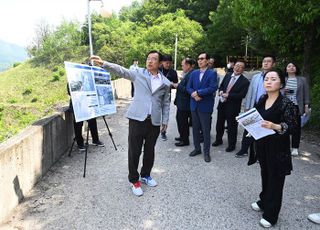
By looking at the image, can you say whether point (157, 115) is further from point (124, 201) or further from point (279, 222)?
point (279, 222)

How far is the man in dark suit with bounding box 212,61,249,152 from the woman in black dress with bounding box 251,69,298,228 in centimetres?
234

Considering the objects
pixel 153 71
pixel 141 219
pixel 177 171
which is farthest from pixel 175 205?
pixel 153 71

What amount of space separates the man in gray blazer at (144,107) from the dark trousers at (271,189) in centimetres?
150

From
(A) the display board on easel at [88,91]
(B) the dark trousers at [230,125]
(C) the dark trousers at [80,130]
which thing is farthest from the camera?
(B) the dark trousers at [230,125]

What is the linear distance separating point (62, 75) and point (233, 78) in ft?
148

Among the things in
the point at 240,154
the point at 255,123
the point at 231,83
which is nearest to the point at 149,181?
the point at 255,123

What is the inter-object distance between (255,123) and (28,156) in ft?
10.0

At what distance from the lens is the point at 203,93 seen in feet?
17.1

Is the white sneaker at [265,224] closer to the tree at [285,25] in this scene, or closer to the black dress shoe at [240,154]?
the black dress shoe at [240,154]

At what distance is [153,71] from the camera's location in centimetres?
411

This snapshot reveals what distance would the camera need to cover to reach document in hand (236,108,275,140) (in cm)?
328

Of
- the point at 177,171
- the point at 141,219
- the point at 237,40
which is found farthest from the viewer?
the point at 237,40

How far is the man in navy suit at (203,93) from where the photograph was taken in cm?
528

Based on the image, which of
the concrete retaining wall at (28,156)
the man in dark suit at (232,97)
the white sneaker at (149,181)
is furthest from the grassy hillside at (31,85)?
the white sneaker at (149,181)
